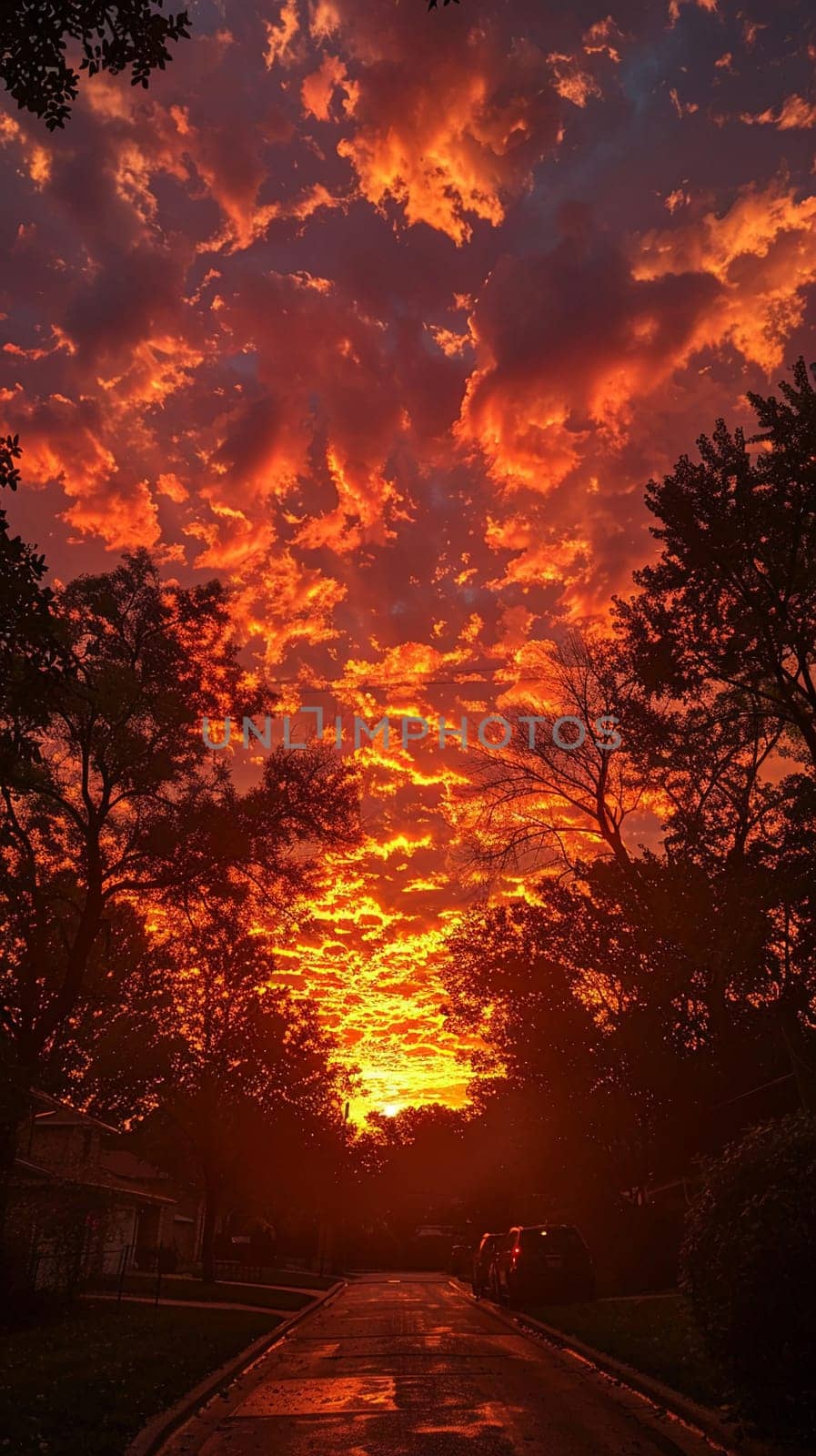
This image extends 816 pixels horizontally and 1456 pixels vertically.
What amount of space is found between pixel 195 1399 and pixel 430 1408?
8.19 feet

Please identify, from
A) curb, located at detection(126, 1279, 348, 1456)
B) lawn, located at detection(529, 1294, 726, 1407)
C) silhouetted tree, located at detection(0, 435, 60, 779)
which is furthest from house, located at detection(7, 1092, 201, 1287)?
silhouetted tree, located at detection(0, 435, 60, 779)

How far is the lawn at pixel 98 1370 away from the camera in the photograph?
7.85 m

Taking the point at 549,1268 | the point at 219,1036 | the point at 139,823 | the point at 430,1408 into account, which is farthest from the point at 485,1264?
the point at 430,1408

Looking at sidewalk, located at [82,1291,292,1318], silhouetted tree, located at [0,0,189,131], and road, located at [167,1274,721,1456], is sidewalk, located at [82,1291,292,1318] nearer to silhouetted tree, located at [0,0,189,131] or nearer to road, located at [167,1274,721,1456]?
road, located at [167,1274,721,1456]

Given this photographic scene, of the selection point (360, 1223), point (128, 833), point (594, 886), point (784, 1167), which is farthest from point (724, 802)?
point (360, 1223)

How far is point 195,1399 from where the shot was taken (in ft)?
32.8

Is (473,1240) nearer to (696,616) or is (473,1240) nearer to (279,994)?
(279,994)

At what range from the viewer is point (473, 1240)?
63594 mm

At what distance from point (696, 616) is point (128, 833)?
11800 millimetres

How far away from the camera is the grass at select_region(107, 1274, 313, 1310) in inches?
1039

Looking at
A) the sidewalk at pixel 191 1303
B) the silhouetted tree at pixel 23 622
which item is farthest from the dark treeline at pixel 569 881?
the sidewalk at pixel 191 1303

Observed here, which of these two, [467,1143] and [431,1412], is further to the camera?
[467,1143]

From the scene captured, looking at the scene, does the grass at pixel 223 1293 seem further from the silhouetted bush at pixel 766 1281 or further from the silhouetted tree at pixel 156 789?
the silhouetted bush at pixel 766 1281

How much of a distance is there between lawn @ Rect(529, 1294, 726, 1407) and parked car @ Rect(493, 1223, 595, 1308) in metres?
0.33
